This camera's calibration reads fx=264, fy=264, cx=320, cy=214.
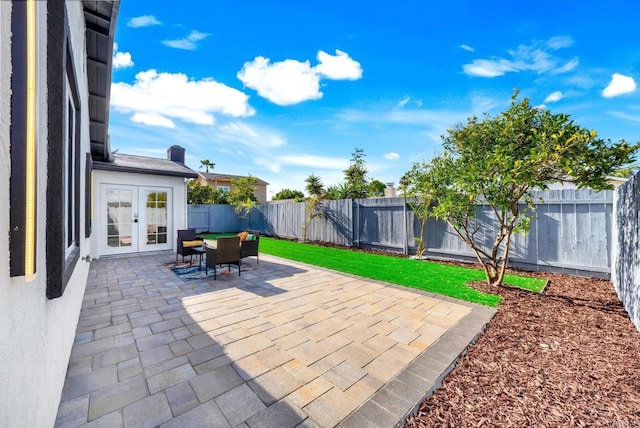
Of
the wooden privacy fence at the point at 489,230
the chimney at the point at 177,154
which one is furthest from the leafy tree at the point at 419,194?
the chimney at the point at 177,154

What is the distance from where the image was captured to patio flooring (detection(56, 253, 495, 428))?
214 cm

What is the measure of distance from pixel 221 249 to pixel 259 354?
339 cm

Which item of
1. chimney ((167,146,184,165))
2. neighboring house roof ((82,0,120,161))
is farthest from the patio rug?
chimney ((167,146,184,165))

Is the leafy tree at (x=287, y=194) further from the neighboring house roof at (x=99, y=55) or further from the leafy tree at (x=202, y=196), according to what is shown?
the neighboring house roof at (x=99, y=55)

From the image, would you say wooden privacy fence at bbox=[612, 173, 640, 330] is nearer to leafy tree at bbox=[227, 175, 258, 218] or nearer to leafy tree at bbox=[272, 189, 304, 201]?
leafy tree at bbox=[227, 175, 258, 218]

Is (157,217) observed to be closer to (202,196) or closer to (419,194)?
(419,194)

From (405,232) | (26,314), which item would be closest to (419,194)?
(405,232)

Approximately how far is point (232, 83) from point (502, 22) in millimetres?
8461

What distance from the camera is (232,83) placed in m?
9.73

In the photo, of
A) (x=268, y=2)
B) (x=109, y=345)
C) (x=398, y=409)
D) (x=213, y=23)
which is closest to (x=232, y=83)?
(x=213, y=23)

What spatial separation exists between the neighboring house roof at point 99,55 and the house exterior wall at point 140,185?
2531 millimetres

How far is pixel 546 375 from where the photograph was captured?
2.58 metres

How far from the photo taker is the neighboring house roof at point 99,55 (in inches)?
125

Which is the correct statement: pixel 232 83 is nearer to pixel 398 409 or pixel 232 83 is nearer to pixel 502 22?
pixel 502 22
